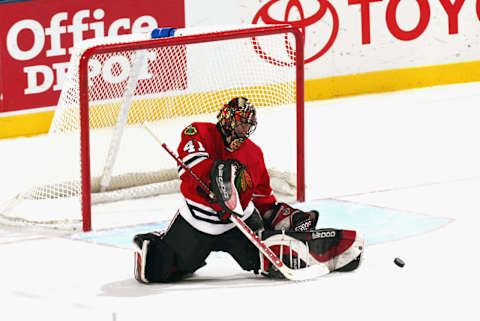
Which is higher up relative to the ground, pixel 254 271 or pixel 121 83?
pixel 121 83

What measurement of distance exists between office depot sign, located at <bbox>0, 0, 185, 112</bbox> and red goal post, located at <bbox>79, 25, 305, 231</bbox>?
2.21 meters

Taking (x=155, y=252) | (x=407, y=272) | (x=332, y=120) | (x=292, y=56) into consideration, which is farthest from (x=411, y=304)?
(x=332, y=120)

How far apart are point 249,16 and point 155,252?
4590 millimetres

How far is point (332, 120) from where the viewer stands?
9.40 m

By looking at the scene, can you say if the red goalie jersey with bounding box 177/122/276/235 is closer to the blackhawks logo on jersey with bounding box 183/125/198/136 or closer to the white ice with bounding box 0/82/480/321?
the blackhawks logo on jersey with bounding box 183/125/198/136

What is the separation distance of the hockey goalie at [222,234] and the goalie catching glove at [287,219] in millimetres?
132

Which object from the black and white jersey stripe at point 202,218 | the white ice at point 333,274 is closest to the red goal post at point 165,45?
the white ice at point 333,274

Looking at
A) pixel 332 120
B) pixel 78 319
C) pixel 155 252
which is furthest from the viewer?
pixel 332 120

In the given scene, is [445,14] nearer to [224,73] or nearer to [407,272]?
[224,73]

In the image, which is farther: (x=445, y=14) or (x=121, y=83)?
(x=445, y=14)

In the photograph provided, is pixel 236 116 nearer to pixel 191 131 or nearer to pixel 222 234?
pixel 191 131

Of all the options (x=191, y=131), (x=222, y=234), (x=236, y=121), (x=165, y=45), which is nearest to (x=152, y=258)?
(x=222, y=234)

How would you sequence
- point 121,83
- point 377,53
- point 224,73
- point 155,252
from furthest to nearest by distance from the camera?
point 377,53, point 224,73, point 121,83, point 155,252

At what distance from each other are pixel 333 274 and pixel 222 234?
485mm
